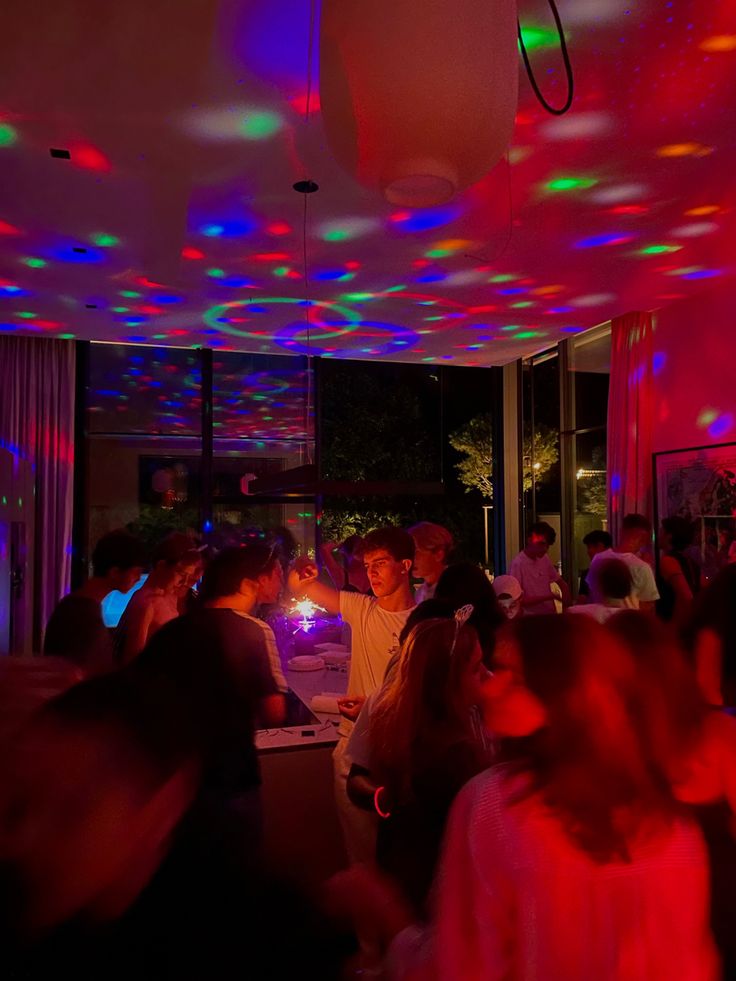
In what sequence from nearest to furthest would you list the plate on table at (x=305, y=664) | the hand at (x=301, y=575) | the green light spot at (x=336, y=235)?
the hand at (x=301, y=575), the plate on table at (x=305, y=664), the green light spot at (x=336, y=235)

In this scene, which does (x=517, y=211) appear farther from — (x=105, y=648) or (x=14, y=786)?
(x=14, y=786)

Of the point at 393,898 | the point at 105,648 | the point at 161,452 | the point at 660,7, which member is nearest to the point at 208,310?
the point at 161,452

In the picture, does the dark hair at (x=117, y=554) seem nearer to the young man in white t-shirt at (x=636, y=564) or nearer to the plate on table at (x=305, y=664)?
the plate on table at (x=305, y=664)

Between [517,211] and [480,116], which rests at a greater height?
[517,211]

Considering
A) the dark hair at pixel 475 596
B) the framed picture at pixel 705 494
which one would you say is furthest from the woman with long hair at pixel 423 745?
the framed picture at pixel 705 494

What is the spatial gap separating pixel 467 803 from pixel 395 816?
0.61 m

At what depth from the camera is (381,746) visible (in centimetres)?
166

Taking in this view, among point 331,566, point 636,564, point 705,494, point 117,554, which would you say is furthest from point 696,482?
point 117,554

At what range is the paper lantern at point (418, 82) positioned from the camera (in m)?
0.95

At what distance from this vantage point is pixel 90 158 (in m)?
3.10

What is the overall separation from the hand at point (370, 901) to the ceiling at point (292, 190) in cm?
133

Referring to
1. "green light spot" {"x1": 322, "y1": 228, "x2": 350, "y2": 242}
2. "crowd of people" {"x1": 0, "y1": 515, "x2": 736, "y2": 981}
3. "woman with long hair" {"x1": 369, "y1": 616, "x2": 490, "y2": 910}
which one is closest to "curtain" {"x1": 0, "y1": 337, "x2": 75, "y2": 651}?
"green light spot" {"x1": 322, "y1": 228, "x2": 350, "y2": 242}

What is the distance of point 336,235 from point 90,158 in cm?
136

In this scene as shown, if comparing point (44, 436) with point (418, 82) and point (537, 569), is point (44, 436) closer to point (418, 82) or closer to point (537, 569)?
point (537, 569)
